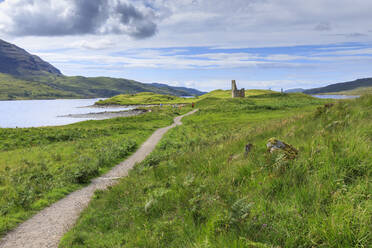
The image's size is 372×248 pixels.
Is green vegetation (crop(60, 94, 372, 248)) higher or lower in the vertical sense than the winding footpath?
higher

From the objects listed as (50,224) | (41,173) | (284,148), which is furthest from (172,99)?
(284,148)

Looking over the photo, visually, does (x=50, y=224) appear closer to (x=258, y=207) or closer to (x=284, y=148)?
(x=258, y=207)

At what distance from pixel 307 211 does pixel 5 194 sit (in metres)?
14.6

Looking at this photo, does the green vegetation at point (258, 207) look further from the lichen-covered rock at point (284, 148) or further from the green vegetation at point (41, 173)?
the green vegetation at point (41, 173)

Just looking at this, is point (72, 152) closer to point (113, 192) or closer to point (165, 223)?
point (113, 192)

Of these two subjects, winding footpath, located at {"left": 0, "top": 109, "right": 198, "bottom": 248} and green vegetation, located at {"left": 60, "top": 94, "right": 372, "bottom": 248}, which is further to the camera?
winding footpath, located at {"left": 0, "top": 109, "right": 198, "bottom": 248}

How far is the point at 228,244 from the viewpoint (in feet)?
11.5

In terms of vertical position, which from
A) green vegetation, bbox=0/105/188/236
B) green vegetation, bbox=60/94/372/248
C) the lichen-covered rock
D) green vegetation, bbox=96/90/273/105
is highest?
green vegetation, bbox=96/90/273/105

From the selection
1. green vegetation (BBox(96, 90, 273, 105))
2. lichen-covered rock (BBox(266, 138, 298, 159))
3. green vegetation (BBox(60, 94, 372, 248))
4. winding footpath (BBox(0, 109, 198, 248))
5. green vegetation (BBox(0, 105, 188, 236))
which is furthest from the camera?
green vegetation (BBox(96, 90, 273, 105))

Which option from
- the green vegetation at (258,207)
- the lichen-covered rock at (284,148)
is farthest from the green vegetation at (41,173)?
the lichen-covered rock at (284,148)

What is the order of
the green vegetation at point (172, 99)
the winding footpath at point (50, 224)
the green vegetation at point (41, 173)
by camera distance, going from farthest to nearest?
the green vegetation at point (172, 99), the green vegetation at point (41, 173), the winding footpath at point (50, 224)

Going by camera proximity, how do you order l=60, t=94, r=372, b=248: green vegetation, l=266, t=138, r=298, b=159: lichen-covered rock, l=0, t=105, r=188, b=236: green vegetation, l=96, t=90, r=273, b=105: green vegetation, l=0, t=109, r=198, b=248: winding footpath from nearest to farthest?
l=60, t=94, r=372, b=248: green vegetation
l=266, t=138, r=298, b=159: lichen-covered rock
l=0, t=109, r=198, b=248: winding footpath
l=0, t=105, r=188, b=236: green vegetation
l=96, t=90, r=273, b=105: green vegetation

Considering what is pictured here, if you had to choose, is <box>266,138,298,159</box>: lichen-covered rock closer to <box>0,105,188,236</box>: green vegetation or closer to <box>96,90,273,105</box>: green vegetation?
<box>0,105,188,236</box>: green vegetation

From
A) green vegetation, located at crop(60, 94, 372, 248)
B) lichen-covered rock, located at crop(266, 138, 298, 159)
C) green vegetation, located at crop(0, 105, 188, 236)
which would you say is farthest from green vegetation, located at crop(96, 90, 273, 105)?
green vegetation, located at crop(60, 94, 372, 248)
